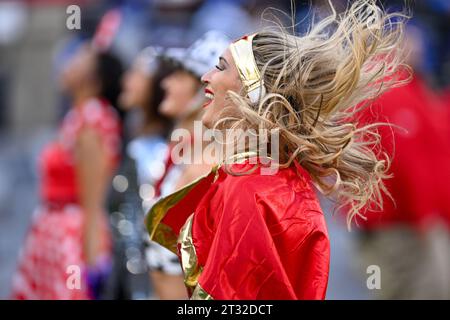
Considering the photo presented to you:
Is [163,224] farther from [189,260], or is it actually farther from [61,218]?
[61,218]

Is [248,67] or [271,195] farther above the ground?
[248,67]

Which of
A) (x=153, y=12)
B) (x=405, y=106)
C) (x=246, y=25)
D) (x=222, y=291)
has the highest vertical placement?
(x=153, y=12)

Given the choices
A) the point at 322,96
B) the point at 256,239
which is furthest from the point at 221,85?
the point at 256,239

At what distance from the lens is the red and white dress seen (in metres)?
6.95

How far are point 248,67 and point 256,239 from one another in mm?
623

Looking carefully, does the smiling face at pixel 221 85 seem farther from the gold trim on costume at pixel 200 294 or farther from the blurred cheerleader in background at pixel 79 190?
the blurred cheerleader in background at pixel 79 190

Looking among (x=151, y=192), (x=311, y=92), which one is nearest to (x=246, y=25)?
(x=151, y=192)

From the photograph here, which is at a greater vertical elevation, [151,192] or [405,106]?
[405,106]

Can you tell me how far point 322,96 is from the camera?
3543mm

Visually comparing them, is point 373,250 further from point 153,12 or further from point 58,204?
point 153,12

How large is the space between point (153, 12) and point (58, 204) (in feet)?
15.4

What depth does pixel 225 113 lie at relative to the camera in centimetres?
360

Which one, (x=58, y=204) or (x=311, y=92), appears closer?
(x=311, y=92)

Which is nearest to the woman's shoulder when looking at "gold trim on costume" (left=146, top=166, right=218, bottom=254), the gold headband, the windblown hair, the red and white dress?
the windblown hair
